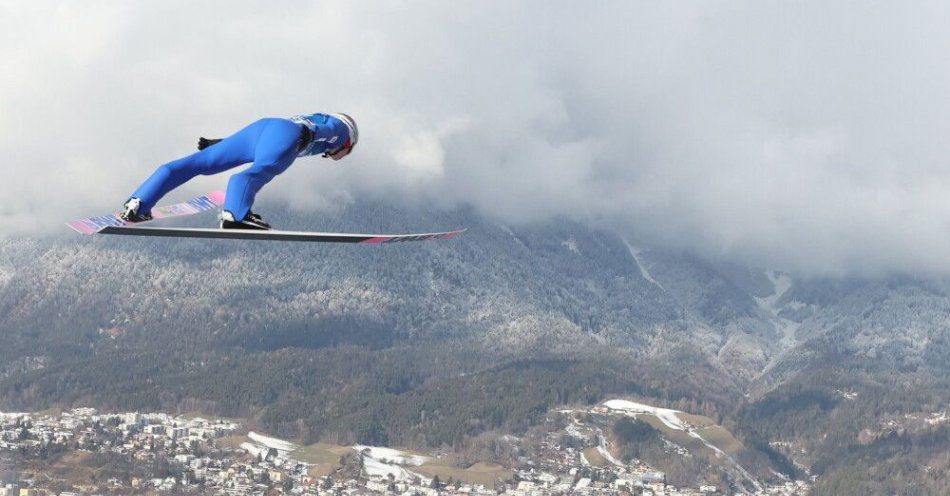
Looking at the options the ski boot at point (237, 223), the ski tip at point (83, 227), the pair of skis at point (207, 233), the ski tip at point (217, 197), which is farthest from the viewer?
the ski tip at point (217, 197)

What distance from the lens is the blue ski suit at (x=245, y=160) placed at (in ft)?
109

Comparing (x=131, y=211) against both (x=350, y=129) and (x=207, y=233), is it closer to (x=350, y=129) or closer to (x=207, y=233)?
(x=207, y=233)

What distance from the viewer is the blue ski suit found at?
109ft

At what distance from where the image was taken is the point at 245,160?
34.1 meters

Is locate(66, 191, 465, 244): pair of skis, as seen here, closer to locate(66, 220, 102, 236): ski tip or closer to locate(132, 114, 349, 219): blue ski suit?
locate(66, 220, 102, 236): ski tip

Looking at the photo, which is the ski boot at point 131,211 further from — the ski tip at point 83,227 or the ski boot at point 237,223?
the ski boot at point 237,223

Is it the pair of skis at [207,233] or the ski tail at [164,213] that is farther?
the ski tail at [164,213]

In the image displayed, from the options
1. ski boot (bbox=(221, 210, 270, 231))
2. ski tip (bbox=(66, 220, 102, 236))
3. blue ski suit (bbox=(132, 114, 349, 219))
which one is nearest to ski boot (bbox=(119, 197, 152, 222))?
blue ski suit (bbox=(132, 114, 349, 219))

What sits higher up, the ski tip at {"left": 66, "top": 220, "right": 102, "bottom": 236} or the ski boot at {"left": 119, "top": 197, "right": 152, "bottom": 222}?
the ski boot at {"left": 119, "top": 197, "right": 152, "bottom": 222}

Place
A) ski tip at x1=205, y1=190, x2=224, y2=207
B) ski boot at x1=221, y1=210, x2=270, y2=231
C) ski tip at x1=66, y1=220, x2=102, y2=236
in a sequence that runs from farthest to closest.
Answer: ski tip at x1=205, y1=190, x2=224, y2=207 < ski tip at x1=66, y1=220, x2=102, y2=236 < ski boot at x1=221, y1=210, x2=270, y2=231

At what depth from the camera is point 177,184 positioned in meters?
34.4

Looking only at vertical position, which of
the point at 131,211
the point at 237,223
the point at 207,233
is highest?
the point at 237,223

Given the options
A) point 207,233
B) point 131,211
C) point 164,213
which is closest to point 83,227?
point 131,211

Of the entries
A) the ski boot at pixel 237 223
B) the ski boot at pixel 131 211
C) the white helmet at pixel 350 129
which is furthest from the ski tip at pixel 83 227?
the white helmet at pixel 350 129
